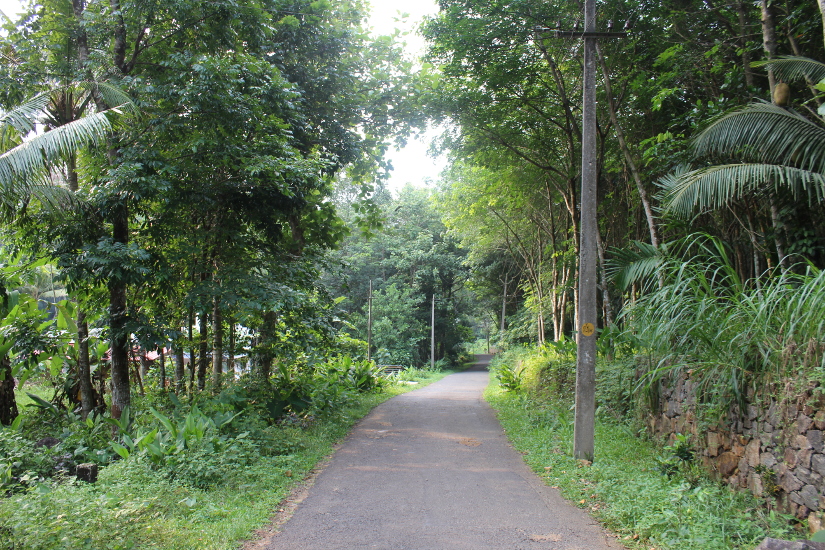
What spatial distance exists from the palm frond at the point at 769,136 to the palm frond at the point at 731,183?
0.25 m

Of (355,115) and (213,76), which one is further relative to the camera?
(355,115)

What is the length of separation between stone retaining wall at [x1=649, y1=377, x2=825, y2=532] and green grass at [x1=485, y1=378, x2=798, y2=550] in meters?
0.18

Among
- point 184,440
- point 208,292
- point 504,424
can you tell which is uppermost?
point 208,292

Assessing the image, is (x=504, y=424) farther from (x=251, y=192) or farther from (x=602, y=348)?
(x=251, y=192)

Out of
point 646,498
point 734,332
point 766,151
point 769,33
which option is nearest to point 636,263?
point 766,151

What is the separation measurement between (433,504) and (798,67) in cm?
706

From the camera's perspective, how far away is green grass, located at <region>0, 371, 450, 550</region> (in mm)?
3699

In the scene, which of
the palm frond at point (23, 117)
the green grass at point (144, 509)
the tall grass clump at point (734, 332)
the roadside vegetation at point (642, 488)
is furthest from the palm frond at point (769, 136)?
the palm frond at point (23, 117)

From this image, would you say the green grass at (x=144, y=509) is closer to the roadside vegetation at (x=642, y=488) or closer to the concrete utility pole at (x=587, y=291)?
the roadside vegetation at (x=642, y=488)

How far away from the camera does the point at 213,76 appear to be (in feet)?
25.1

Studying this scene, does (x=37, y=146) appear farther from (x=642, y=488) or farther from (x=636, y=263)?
(x=636, y=263)

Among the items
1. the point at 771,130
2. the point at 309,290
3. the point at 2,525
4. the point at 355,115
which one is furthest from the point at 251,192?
the point at 771,130

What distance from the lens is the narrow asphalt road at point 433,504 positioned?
4594 mm

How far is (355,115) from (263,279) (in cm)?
536
